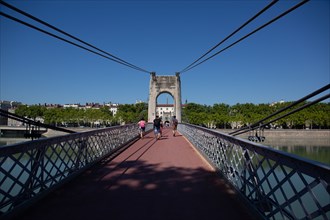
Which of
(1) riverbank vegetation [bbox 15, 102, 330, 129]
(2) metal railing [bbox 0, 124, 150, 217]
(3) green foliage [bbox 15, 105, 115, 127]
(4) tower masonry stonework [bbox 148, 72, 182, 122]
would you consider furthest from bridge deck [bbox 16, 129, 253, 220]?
(3) green foliage [bbox 15, 105, 115, 127]

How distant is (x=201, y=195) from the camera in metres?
4.73

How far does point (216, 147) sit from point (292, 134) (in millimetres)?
61160

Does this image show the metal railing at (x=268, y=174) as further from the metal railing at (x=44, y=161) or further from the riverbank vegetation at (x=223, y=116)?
the riverbank vegetation at (x=223, y=116)

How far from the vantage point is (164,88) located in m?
26.4

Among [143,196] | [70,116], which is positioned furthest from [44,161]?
[70,116]

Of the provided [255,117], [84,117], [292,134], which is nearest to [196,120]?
[255,117]

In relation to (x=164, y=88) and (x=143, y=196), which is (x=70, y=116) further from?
(x=143, y=196)

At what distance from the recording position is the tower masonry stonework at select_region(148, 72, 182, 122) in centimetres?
2602

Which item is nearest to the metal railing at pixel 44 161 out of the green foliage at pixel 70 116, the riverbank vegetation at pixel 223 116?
the riverbank vegetation at pixel 223 116

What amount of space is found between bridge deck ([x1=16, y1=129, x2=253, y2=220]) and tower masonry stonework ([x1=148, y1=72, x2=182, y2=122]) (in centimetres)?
1906

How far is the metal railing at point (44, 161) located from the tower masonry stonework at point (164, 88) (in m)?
16.0

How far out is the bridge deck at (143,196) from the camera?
152 inches

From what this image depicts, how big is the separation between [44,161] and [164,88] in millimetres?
21664

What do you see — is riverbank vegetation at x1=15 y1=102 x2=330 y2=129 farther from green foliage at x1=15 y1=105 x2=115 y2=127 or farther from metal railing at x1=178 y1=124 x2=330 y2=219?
metal railing at x1=178 y1=124 x2=330 y2=219
